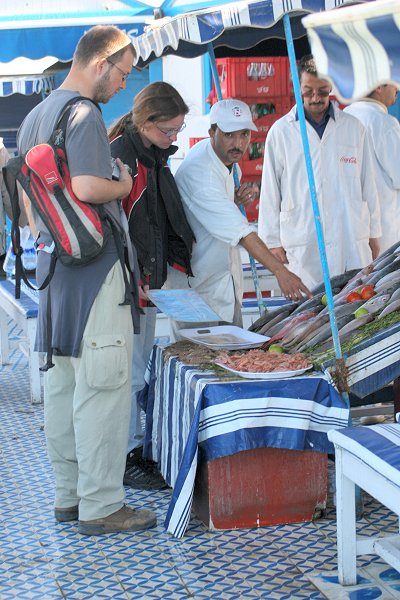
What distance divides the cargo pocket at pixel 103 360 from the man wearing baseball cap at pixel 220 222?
0.97 meters

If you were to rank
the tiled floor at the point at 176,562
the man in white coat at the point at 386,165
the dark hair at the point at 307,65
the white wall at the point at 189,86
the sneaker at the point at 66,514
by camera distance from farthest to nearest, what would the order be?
the white wall at the point at 189,86, the man in white coat at the point at 386,165, the dark hair at the point at 307,65, the sneaker at the point at 66,514, the tiled floor at the point at 176,562

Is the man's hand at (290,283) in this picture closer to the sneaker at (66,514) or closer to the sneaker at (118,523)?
the sneaker at (118,523)

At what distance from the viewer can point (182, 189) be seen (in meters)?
5.12

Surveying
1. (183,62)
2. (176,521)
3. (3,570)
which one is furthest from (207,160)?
(183,62)

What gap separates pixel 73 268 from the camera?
423cm

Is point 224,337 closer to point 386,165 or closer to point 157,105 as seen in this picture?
point 157,105

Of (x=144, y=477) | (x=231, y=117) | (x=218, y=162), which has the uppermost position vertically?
(x=231, y=117)

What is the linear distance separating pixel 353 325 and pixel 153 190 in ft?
4.12

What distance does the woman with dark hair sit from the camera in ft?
16.0

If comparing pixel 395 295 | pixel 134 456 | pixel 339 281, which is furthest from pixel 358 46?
pixel 134 456

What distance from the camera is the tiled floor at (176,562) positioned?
3.82 meters

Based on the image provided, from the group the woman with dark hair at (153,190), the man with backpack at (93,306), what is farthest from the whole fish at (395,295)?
the man with backpack at (93,306)

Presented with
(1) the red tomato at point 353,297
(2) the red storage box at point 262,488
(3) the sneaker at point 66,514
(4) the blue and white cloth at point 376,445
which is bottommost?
(3) the sneaker at point 66,514

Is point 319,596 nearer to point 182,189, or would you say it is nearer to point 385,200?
point 182,189
